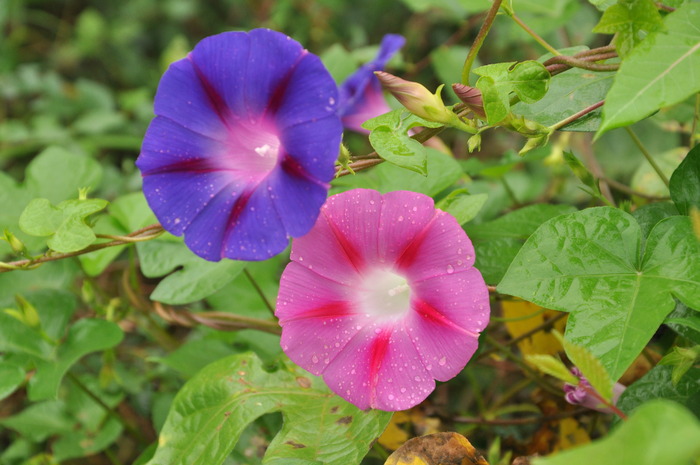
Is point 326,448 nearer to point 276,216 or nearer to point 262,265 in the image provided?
point 276,216

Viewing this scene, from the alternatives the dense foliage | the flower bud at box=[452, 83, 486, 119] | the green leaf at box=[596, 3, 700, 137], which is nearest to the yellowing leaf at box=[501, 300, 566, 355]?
the dense foliage

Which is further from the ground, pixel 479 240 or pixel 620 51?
pixel 620 51

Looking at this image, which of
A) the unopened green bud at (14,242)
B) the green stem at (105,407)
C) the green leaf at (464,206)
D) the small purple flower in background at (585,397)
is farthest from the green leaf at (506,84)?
the green stem at (105,407)

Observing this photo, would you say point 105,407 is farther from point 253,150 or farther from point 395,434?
point 253,150

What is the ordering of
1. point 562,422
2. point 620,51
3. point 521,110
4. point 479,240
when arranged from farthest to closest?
point 562,422 < point 479,240 < point 521,110 < point 620,51

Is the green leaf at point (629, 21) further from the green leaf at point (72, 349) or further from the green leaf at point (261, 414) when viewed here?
the green leaf at point (72, 349)

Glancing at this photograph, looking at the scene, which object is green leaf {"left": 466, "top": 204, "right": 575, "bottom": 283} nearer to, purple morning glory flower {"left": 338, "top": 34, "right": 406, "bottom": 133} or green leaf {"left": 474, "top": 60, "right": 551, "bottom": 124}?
green leaf {"left": 474, "top": 60, "right": 551, "bottom": 124}

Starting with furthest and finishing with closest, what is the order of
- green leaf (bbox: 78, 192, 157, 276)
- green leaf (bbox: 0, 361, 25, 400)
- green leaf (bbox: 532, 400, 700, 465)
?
green leaf (bbox: 78, 192, 157, 276)
green leaf (bbox: 0, 361, 25, 400)
green leaf (bbox: 532, 400, 700, 465)

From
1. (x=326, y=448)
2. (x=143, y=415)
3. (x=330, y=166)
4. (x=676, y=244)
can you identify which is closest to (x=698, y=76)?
(x=676, y=244)
